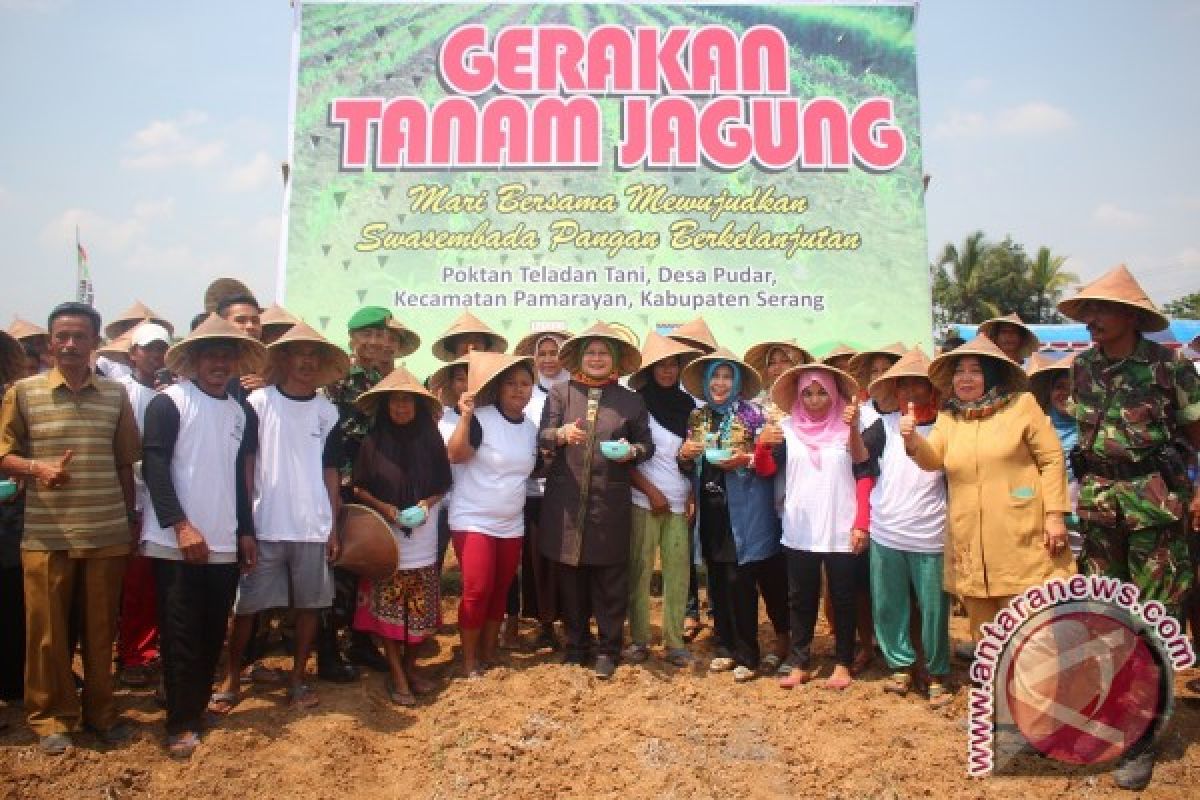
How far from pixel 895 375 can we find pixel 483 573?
234 cm

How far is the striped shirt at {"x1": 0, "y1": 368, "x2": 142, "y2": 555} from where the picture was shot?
10.3 feet

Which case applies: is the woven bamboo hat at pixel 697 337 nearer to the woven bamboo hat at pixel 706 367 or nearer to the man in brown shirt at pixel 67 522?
the woven bamboo hat at pixel 706 367

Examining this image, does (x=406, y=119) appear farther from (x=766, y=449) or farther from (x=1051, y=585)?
(x=1051, y=585)

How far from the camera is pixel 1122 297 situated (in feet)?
10.6

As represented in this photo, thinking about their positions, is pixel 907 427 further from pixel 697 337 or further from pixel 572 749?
pixel 572 749

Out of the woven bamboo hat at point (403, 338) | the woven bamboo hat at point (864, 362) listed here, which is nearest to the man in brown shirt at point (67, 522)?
the woven bamboo hat at point (403, 338)

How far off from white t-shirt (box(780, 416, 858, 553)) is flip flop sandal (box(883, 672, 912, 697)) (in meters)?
0.72

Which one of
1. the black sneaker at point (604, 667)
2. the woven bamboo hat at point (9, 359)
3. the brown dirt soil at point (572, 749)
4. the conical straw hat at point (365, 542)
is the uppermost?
the woven bamboo hat at point (9, 359)

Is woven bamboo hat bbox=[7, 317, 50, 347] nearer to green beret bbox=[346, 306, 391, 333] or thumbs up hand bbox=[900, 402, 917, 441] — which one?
green beret bbox=[346, 306, 391, 333]

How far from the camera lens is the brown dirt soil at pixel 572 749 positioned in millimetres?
3025

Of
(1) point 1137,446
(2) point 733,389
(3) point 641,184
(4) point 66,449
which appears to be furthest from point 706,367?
(3) point 641,184

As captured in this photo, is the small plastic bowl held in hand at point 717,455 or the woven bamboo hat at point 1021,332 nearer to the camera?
the small plastic bowl held in hand at point 717,455

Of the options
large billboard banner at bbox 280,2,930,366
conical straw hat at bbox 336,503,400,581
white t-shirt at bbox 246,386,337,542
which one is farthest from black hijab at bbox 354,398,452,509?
large billboard banner at bbox 280,2,930,366

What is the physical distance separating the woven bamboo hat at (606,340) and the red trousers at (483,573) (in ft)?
3.48
